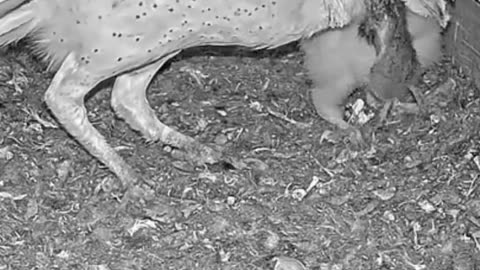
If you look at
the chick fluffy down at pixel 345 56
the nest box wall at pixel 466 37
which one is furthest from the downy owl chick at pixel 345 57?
the nest box wall at pixel 466 37

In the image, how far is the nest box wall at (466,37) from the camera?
14.1 feet

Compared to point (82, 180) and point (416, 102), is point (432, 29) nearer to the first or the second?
point (416, 102)

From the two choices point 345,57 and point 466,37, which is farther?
point 466,37

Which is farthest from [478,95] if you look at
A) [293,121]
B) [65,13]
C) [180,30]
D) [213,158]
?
[65,13]

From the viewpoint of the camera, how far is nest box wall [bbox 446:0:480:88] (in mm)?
4312

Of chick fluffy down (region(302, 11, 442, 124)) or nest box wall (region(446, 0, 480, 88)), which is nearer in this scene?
chick fluffy down (region(302, 11, 442, 124))

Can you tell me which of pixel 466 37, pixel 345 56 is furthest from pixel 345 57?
pixel 466 37

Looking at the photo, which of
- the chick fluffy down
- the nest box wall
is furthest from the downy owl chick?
the nest box wall

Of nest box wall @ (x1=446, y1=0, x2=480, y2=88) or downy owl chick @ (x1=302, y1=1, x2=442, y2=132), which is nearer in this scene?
downy owl chick @ (x1=302, y1=1, x2=442, y2=132)

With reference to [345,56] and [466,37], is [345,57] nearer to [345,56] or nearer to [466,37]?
[345,56]

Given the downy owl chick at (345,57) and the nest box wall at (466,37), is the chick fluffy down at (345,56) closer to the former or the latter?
the downy owl chick at (345,57)

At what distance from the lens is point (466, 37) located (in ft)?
14.5

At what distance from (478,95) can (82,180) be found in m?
1.41

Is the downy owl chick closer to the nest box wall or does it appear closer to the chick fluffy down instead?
the chick fluffy down
